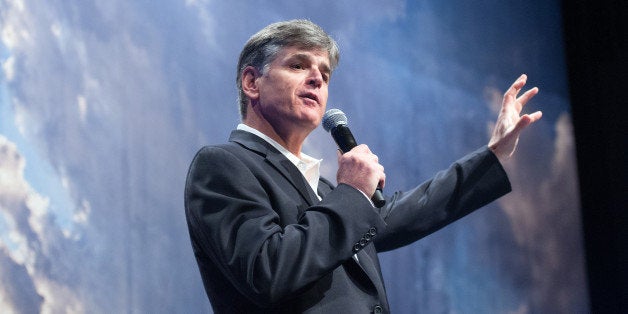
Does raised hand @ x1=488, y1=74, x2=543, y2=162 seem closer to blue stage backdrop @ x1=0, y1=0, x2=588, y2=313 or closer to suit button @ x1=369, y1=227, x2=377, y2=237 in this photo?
suit button @ x1=369, y1=227, x2=377, y2=237

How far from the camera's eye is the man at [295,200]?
4.35 ft

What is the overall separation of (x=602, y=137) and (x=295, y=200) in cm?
265

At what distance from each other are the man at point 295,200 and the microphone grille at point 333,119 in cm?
3

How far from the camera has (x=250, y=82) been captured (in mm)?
1792

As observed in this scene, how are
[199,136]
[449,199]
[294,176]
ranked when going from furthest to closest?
[199,136]
[449,199]
[294,176]

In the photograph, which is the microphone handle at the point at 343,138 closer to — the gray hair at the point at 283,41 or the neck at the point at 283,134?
the neck at the point at 283,134

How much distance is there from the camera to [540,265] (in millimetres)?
3406

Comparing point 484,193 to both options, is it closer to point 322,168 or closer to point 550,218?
point 322,168

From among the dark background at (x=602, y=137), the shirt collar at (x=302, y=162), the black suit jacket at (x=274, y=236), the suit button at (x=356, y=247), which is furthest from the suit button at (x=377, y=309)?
the dark background at (x=602, y=137)

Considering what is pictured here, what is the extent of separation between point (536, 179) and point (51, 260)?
235 cm

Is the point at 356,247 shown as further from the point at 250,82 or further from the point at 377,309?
the point at 250,82

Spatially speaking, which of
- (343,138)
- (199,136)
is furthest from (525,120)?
(199,136)

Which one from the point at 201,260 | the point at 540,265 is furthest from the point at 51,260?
the point at 540,265

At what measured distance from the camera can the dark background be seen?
3.57m
